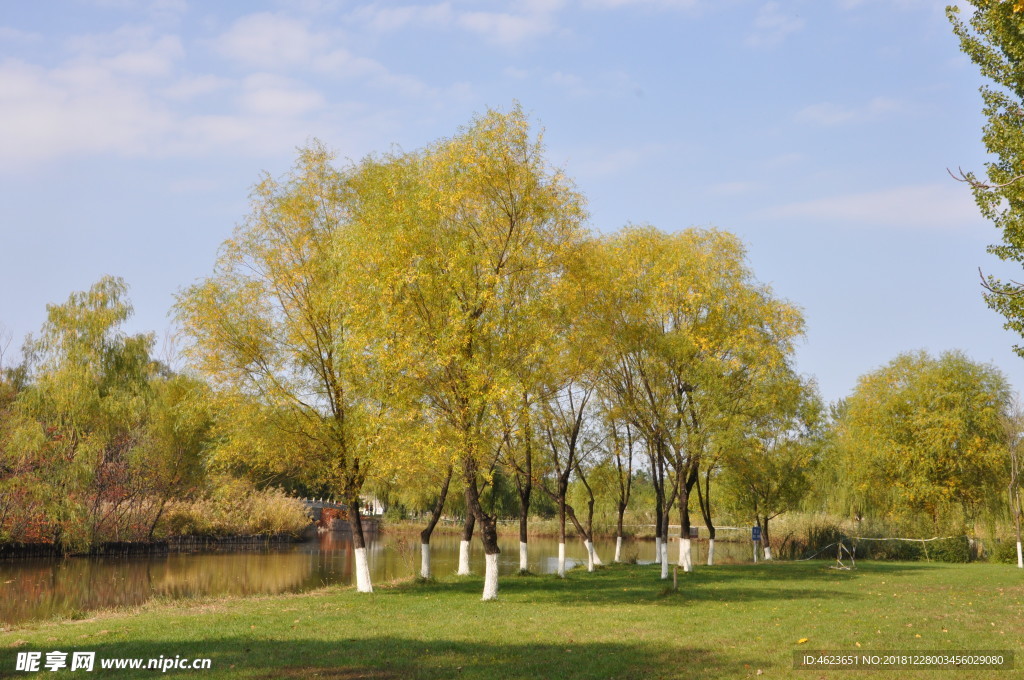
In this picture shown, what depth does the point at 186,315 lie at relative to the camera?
24.2 m

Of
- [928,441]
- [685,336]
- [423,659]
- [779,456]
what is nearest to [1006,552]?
[928,441]

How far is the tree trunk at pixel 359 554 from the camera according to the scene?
2316 centimetres

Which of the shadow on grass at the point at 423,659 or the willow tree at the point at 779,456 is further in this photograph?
the willow tree at the point at 779,456

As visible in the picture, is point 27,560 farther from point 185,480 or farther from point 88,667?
point 88,667

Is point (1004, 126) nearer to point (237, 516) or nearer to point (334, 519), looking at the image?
point (237, 516)

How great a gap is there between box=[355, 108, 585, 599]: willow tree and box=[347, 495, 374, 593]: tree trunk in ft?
13.8

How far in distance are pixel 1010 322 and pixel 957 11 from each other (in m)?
6.92

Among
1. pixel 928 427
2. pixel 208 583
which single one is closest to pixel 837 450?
pixel 928 427

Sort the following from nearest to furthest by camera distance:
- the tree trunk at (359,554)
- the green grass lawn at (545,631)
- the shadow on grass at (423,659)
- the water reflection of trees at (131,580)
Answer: the shadow on grass at (423,659), the green grass lawn at (545,631), the tree trunk at (359,554), the water reflection of trees at (131,580)

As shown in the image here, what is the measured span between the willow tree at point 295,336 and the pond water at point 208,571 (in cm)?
685

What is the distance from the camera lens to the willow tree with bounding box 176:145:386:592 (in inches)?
935

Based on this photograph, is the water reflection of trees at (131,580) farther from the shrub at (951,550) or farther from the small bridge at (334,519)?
the shrub at (951,550)

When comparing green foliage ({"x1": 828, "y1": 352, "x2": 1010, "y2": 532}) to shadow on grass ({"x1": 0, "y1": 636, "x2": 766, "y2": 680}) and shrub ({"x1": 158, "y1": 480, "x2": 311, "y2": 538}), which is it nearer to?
shadow on grass ({"x1": 0, "y1": 636, "x2": 766, "y2": 680})

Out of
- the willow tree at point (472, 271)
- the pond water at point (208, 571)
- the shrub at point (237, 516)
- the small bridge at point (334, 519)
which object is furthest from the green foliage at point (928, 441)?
the small bridge at point (334, 519)
